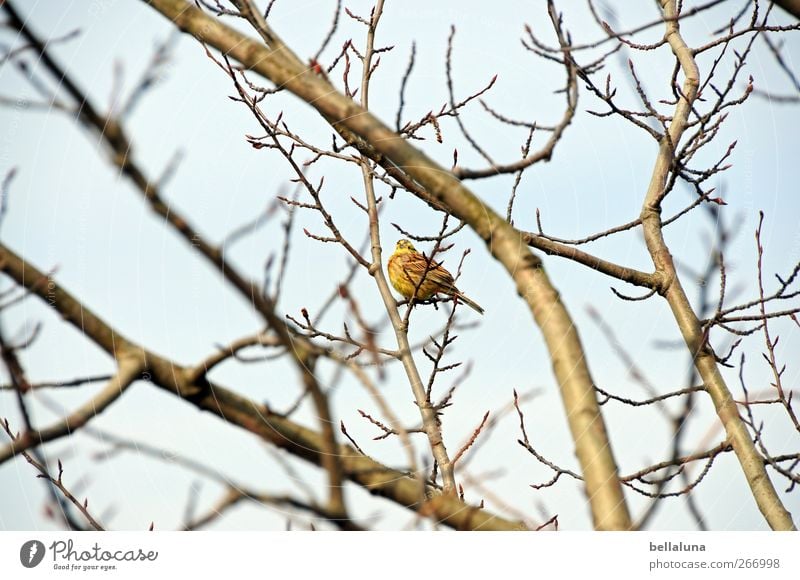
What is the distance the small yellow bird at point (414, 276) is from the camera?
3.79 metres

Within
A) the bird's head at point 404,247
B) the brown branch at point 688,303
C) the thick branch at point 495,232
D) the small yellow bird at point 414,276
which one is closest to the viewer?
the thick branch at point 495,232

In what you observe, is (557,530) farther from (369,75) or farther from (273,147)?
(369,75)

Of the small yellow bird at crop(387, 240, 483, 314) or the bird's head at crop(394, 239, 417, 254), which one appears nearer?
the small yellow bird at crop(387, 240, 483, 314)

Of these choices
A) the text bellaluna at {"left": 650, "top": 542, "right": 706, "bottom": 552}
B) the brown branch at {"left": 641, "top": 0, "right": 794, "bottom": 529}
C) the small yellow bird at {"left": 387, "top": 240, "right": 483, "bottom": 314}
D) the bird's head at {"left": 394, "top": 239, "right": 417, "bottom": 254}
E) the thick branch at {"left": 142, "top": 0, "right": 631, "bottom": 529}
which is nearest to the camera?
the thick branch at {"left": 142, "top": 0, "right": 631, "bottom": 529}

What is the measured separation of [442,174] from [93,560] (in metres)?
1.51

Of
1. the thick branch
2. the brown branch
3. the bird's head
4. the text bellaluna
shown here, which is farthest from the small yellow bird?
the thick branch

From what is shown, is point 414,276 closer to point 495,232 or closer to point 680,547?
point 680,547

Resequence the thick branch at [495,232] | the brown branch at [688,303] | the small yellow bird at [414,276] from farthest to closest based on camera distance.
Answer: the small yellow bird at [414,276] → the brown branch at [688,303] → the thick branch at [495,232]

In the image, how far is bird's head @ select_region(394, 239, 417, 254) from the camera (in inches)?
189

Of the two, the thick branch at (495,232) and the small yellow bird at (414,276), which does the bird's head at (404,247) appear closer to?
the small yellow bird at (414,276)

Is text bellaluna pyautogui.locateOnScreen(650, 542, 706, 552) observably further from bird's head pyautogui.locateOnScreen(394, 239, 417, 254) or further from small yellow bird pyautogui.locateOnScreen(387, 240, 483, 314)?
bird's head pyautogui.locateOnScreen(394, 239, 417, 254)

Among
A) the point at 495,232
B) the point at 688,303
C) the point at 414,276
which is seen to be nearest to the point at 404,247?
the point at 414,276

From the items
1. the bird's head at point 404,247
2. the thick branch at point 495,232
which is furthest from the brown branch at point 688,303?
the bird's head at point 404,247

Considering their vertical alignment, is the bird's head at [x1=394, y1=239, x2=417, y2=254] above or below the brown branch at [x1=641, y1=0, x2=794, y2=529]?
above
